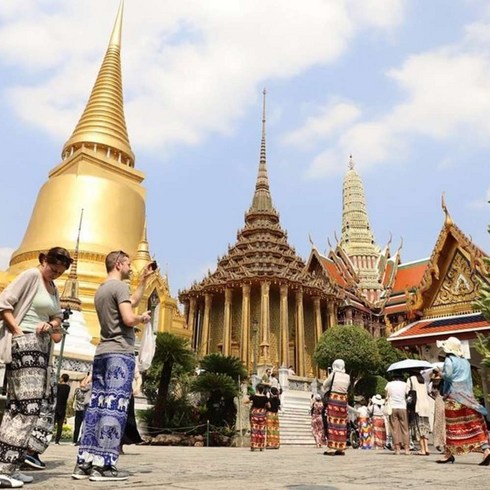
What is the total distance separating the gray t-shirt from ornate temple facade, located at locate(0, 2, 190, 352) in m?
20.7

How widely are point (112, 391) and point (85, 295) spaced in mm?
22050

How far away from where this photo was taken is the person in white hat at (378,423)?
1390cm

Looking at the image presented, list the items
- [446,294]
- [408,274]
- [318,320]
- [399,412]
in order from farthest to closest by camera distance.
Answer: [408,274]
[318,320]
[446,294]
[399,412]

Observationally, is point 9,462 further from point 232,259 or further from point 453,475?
point 232,259

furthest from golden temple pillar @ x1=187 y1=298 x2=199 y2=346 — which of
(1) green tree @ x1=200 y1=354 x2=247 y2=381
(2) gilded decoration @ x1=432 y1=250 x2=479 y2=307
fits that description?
(1) green tree @ x1=200 y1=354 x2=247 y2=381

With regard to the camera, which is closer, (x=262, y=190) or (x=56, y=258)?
(x=56, y=258)

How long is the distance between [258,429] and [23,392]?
7343 mm

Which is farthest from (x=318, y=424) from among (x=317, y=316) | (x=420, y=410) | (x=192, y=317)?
(x=192, y=317)

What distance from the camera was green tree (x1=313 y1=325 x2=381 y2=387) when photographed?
2712 cm

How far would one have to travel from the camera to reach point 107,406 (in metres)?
3.72

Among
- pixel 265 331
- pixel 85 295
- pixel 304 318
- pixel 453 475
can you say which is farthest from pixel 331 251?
pixel 453 475

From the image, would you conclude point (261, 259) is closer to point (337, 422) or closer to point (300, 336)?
point (300, 336)

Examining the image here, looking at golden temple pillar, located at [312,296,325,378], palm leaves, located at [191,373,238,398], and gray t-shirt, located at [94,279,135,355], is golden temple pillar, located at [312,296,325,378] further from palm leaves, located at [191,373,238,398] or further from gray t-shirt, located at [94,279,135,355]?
gray t-shirt, located at [94,279,135,355]

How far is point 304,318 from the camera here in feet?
116
